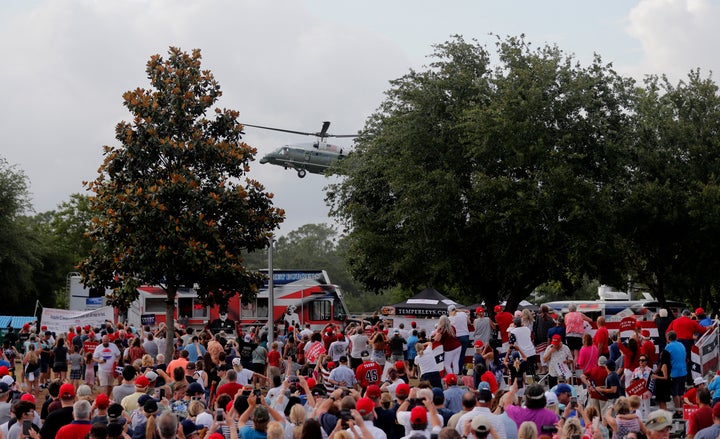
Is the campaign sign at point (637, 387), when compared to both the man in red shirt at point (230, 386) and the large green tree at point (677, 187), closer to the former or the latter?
the man in red shirt at point (230, 386)

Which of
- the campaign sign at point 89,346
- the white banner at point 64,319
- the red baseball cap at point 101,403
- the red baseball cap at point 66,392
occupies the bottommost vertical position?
the red baseball cap at point 101,403

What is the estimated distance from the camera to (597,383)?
16094mm

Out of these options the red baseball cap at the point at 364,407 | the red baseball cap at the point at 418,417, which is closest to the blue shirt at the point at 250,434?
the red baseball cap at the point at 364,407

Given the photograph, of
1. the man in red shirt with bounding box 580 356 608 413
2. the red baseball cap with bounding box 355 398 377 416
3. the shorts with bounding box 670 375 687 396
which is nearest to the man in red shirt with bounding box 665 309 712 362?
the shorts with bounding box 670 375 687 396

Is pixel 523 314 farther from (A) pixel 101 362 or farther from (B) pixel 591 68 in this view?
(B) pixel 591 68

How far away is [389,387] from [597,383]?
4.15 m

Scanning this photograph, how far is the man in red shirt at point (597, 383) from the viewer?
15898mm

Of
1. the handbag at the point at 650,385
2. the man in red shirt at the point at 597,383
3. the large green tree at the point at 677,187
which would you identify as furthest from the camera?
the large green tree at the point at 677,187

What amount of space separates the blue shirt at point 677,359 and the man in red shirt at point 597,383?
192cm

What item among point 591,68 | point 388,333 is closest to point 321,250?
point 591,68

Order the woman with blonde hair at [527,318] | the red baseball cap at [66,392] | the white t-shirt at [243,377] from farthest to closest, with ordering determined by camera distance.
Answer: the woman with blonde hair at [527,318] → the white t-shirt at [243,377] → the red baseball cap at [66,392]

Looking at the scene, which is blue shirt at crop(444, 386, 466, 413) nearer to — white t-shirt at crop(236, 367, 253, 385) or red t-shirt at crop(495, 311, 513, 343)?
white t-shirt at crop(236, 367, 253, 385)

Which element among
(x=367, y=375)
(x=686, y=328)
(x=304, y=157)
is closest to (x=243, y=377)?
(x=367, y=375)

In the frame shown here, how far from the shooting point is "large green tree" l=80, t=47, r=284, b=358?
25672 mm
